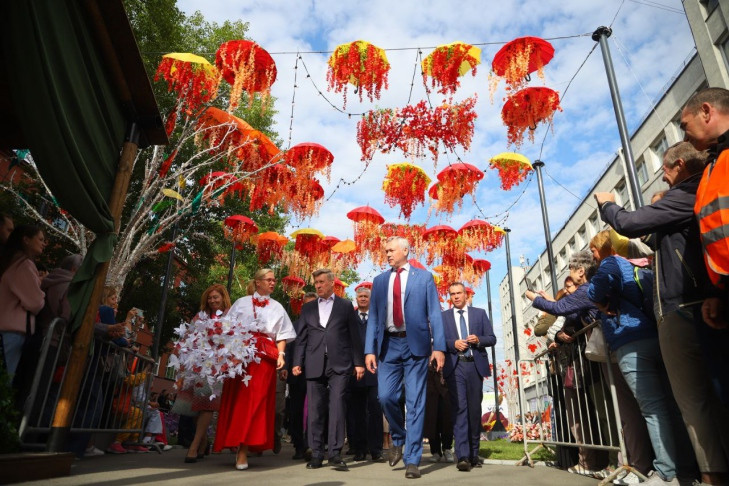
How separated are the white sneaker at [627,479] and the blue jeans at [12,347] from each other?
533 cm

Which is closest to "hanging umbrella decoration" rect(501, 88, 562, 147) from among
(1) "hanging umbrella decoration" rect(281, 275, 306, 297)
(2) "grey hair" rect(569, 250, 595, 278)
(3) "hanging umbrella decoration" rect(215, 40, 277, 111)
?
(3) "hanging umbrella decoration" rect(215, 40, 277, 111)

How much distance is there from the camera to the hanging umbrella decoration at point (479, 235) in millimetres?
19266

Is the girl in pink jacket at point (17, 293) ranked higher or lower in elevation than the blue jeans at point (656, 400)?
higher

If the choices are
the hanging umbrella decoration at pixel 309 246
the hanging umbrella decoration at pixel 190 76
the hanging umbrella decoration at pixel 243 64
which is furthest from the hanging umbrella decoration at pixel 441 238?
the hanging umbrella decoration at pixel 190 76

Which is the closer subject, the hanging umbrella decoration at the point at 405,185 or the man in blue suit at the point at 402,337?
the man in blue suit at the point at 402,337

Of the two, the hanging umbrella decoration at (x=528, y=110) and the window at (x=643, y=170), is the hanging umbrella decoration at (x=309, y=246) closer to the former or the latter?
the hanging umbrella decoration at (x=528, y=110)

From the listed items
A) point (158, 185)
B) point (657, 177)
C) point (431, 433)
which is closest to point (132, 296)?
point (158, 185)

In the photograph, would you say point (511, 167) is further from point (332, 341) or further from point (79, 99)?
point (79, 99)

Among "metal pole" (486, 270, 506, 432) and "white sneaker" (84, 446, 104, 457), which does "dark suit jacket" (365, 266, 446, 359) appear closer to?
"white sneaker" (84, 446, 104, 457)

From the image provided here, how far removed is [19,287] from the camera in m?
4.16

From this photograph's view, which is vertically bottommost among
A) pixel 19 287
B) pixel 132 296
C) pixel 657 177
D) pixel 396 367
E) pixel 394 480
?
pixel 394 480

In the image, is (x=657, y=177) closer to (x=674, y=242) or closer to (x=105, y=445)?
(x=674, y=242)

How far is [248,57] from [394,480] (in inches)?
403

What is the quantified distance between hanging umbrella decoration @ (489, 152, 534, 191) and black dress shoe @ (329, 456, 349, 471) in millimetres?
11319
